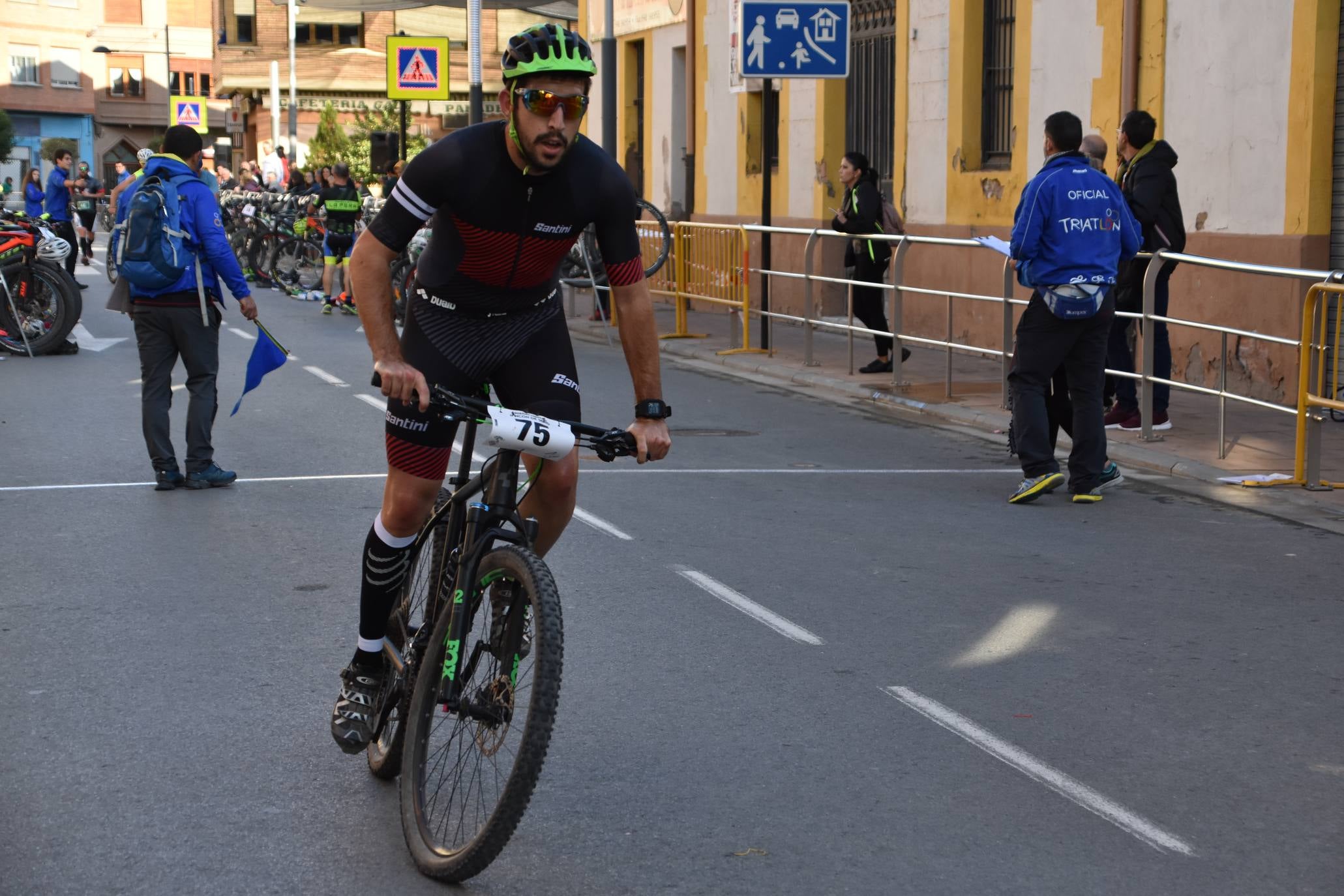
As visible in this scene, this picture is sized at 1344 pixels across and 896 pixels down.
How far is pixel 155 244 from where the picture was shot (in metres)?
9.77

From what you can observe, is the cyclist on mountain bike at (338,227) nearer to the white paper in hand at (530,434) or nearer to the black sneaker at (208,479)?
the black sneaker at (208,479)

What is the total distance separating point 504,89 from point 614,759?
188 centimetres

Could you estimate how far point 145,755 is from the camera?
5.08 metres

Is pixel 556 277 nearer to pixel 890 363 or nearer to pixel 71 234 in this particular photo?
pixel 890 363

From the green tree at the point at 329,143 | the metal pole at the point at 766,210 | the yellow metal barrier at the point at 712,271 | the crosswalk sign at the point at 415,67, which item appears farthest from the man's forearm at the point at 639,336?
the green tree at the point at 329,143

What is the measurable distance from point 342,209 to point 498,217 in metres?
19.9

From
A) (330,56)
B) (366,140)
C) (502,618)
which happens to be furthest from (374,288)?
(330,56)

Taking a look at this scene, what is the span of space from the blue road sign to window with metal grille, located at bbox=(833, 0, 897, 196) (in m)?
3.46

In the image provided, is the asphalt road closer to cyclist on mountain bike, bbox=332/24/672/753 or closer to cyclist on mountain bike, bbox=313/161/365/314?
cyclist on mountain bike, bbox=332/24/672/753

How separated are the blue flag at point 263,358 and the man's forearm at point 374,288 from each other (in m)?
4.88

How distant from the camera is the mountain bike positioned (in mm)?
→ 3844

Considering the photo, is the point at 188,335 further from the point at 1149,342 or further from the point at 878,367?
the point at 878,367

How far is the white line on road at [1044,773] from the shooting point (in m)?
4.46

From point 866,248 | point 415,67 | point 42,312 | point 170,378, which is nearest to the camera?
point 170,378
